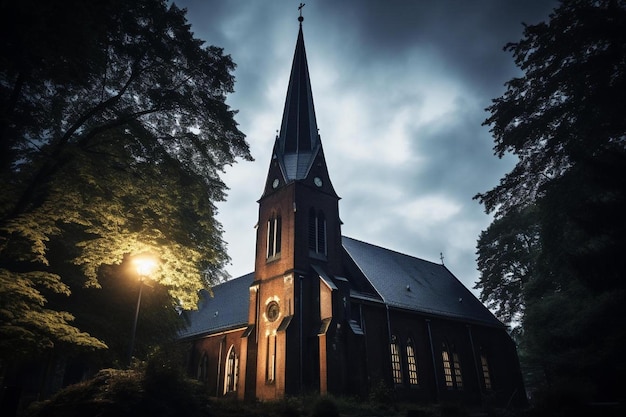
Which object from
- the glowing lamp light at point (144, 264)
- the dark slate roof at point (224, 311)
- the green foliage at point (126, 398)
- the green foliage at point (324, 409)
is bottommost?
the green foliage at point (324, 409)

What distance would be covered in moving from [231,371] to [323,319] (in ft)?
32.6

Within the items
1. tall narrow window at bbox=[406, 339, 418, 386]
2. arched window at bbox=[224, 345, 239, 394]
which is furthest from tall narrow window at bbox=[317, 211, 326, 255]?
arched window at bbox=[224, 345, 239, 394]

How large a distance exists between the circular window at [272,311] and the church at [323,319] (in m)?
0.10

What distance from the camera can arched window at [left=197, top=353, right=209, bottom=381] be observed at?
29.8 m

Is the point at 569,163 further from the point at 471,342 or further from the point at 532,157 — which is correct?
the point at 471,342

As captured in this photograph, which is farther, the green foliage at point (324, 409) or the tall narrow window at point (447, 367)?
the tall narrow window at point (447, 367)

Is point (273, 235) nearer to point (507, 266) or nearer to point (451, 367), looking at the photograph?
point (451, 367)

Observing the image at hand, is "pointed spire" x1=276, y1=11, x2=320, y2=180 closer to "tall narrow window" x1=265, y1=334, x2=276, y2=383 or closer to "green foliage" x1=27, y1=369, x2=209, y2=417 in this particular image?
"tall narrow window" x1=265, y1=334, x2=276, y2=383

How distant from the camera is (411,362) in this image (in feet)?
86.0

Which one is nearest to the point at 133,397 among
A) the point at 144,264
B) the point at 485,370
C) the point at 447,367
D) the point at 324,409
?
the point at 144,264

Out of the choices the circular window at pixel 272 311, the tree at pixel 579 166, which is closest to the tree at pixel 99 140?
the circular window at pixel 272 311

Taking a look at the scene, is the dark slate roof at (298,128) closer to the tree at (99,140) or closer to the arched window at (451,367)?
the tree at (99,140)

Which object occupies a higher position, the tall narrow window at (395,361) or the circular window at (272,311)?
the circular window at (272,311)

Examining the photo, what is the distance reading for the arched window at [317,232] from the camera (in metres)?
25.7
